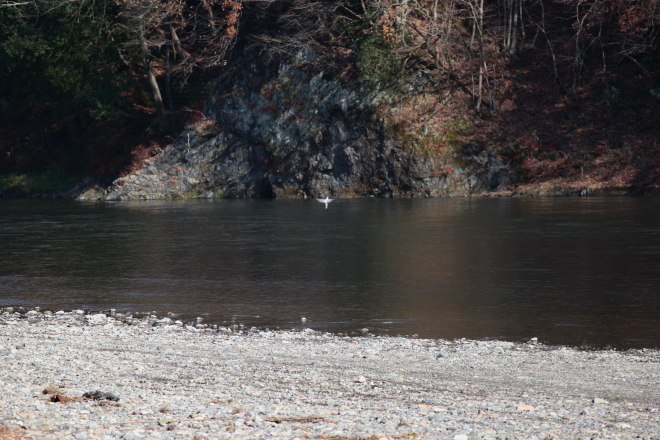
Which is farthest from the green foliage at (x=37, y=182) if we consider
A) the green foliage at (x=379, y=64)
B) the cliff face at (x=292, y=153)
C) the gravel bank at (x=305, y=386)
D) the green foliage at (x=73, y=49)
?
the gravel bank at (x=305, y=386)

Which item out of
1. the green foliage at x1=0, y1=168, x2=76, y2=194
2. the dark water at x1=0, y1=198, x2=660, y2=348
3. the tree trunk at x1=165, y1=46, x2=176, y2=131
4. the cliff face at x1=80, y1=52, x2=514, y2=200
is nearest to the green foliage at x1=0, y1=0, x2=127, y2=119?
the tree trunk at x1=165, y1=46, x2=176, y2=131

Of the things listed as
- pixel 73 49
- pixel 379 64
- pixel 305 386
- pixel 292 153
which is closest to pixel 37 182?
pixel 73 49

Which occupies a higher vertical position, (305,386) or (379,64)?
(379,64)

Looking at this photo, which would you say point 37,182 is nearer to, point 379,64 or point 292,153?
point 292,153

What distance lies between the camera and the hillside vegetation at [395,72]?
4441 cm

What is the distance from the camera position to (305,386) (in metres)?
8.21

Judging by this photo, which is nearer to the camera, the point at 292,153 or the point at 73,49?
the point at 292,153

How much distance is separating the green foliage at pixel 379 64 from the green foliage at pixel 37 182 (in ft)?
80.4

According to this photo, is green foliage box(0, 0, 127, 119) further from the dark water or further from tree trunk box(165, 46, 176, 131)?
the dark water

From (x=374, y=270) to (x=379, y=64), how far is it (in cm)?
3165

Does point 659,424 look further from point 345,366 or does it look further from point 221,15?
point 221,15

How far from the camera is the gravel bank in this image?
6.46 metres

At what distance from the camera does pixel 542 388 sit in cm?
835

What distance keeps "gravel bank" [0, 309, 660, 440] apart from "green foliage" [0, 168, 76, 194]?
4609 cm
